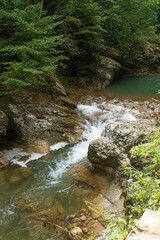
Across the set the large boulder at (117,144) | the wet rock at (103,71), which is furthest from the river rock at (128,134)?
the wet rock at (103,71)

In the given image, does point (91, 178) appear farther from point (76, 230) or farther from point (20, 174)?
point (20, 174)

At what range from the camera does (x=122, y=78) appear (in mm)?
18078

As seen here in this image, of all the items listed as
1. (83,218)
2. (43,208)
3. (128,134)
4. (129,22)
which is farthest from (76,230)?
(129,22)

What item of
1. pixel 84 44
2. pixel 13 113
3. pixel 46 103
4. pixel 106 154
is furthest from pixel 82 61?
pixel 106 154

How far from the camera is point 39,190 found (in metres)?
5.34

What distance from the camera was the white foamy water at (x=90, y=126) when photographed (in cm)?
630

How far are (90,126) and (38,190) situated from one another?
4.25 m

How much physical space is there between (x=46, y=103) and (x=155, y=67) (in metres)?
15.3

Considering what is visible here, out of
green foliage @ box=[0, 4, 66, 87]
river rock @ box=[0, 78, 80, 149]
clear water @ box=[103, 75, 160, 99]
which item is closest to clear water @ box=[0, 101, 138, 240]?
river rock @ box=[0, 78, 80, 149]

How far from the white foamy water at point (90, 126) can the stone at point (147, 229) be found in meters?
4.34

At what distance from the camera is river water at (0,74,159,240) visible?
4.24m

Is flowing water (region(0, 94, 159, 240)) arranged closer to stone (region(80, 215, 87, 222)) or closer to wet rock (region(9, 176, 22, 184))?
wet rock (region(9, 176, 22, 184))

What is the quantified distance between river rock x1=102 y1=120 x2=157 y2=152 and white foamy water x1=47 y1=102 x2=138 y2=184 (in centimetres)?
174

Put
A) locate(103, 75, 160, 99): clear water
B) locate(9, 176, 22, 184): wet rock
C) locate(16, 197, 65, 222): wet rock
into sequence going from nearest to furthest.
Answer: locate(16, 197, 65, 222): wet rock, locate(9, 176, 22, 184): wet rock, locate(103, 75, 160, 99): clear water
